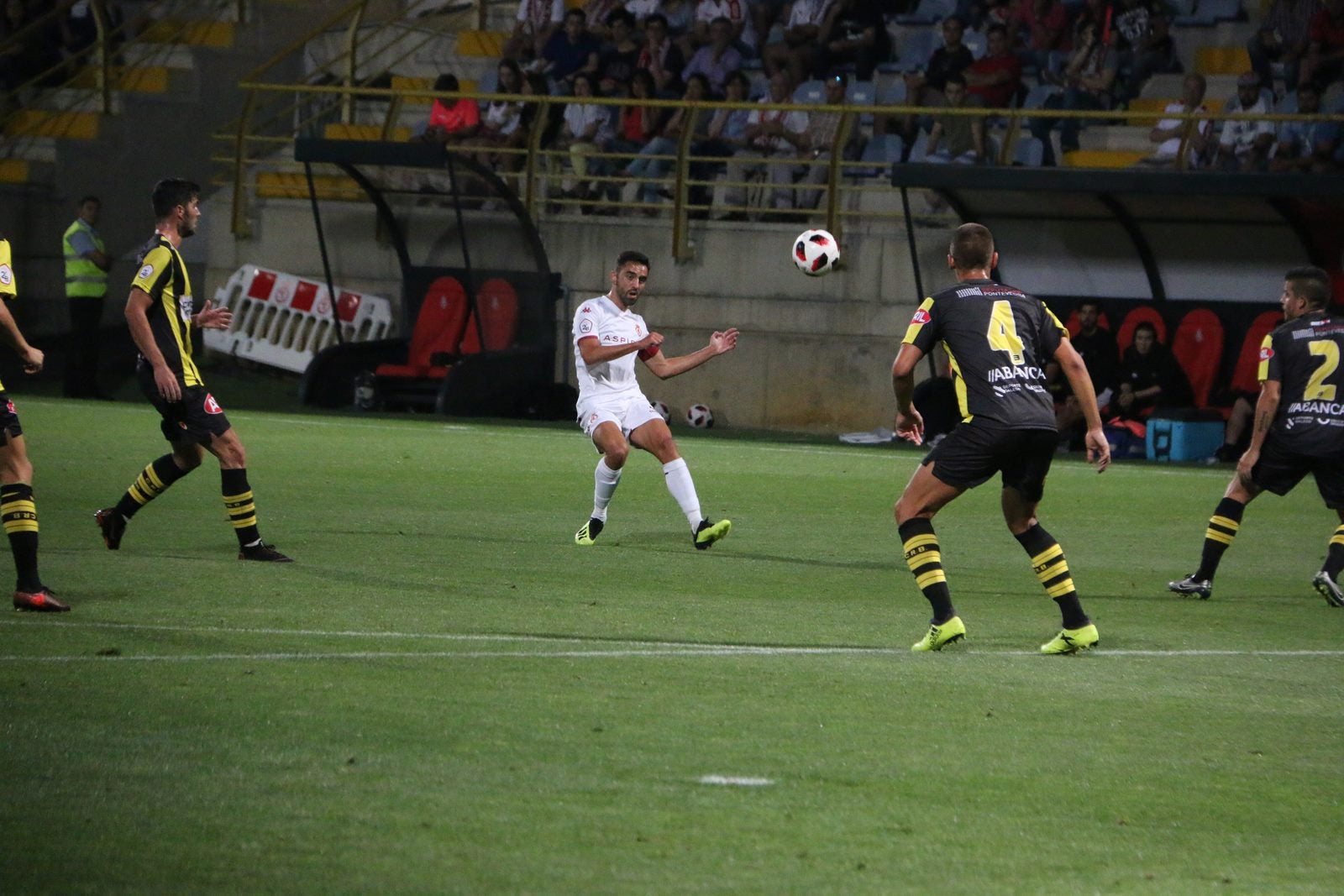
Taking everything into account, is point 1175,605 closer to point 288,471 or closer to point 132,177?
point 288,471

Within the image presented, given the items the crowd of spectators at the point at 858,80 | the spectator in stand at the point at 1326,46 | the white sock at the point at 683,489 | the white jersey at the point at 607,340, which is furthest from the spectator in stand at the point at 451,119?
the white sock at the point at 683,489

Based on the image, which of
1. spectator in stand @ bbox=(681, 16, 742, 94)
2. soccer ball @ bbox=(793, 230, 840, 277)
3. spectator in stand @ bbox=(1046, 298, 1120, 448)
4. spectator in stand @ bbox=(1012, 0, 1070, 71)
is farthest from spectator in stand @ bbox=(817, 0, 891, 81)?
soccer ball @ bbox=(793, 230, 840, 277)

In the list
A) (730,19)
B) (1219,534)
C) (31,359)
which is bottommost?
(1219,534)

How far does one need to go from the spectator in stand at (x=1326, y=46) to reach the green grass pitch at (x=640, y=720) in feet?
34.3

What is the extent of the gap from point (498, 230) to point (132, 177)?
303 inches

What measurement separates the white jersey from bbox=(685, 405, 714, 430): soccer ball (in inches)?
421

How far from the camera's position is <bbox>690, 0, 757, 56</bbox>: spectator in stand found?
82.0 feet

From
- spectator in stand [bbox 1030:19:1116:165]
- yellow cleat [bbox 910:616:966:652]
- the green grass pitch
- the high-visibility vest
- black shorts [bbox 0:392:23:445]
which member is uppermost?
spectator in stand [bbox 1030:19:1116:165]

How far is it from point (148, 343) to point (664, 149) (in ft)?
48.2

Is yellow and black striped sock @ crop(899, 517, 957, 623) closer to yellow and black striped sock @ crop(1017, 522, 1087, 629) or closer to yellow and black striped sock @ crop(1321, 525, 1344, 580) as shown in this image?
yellow and black striped sock @ crop(1017, 522, 1087, 629)

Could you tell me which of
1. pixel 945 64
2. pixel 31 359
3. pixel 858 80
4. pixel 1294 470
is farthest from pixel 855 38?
pixel 31 359

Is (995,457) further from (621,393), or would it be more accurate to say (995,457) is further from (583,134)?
(583,134)

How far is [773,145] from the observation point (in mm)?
23594

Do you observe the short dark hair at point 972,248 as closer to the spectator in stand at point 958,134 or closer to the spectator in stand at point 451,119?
the spectator in stand at point 958,134
